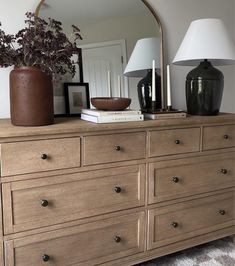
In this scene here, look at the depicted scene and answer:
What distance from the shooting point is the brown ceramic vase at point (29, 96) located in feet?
4.62

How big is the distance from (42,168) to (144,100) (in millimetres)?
931

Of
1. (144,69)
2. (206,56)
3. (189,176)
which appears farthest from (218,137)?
(144,69)

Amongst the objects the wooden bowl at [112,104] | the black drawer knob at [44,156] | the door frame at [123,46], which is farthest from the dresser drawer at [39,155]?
the door frame at [123,46]

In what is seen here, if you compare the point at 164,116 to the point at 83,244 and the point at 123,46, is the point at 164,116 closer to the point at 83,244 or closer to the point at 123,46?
the point at 123,46

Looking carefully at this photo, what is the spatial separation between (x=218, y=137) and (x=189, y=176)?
306 millimetres

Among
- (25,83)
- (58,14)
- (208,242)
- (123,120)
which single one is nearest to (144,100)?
(123,120)

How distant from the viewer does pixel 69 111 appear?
1.88m

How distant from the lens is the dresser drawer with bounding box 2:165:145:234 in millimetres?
1367

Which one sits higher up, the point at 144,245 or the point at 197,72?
the point at 197,72

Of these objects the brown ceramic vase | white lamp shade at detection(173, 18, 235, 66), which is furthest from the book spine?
the brown ceramic vase

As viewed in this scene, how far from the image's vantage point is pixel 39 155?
1.38 meters

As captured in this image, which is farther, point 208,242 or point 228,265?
point 208,242

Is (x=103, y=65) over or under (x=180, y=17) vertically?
under

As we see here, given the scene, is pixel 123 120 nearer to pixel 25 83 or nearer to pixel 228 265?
pixel 25 83
